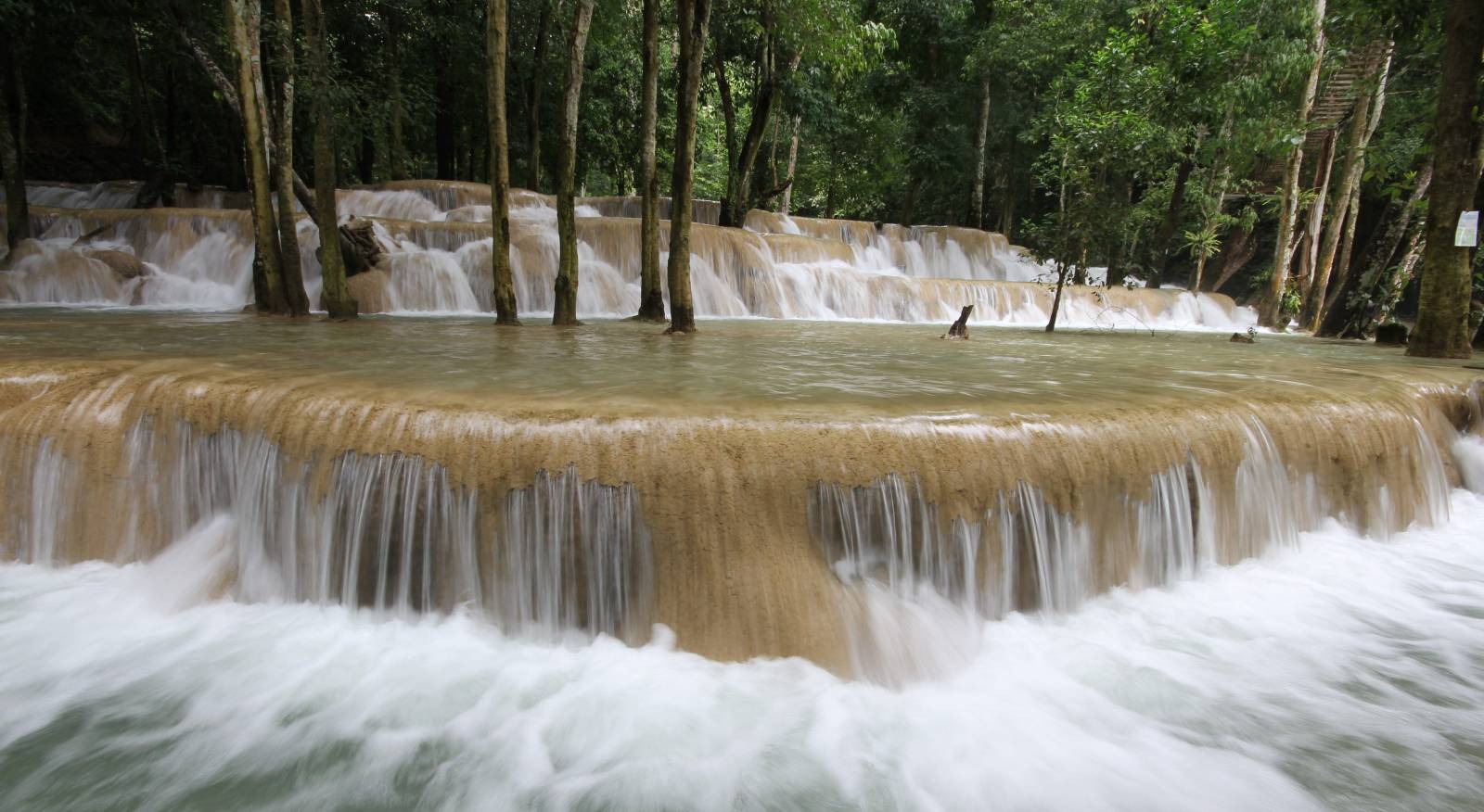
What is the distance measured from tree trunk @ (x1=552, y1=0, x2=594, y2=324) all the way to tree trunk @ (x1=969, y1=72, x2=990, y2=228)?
16.0 metres

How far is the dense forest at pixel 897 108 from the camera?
8641 mm

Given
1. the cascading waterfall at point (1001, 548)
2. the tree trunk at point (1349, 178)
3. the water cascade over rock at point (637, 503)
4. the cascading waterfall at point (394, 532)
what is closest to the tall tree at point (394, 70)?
the water cascade over rock at point (637, 503)

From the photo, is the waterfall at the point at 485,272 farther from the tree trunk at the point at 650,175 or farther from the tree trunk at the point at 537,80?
the tree trunk at the point at 650,175

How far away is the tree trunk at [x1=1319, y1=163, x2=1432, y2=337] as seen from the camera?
10.6 metres

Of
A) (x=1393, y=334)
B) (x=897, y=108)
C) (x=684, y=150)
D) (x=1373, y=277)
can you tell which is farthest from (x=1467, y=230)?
(x=897, y=108)

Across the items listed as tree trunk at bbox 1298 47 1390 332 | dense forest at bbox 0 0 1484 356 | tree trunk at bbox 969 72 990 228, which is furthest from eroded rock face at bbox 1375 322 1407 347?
tree trunk at bbox 969 72 990 228

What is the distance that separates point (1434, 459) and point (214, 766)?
723 centimetres

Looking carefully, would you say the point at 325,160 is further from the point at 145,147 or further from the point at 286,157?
the point at 145,147

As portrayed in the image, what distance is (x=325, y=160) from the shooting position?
361 inches

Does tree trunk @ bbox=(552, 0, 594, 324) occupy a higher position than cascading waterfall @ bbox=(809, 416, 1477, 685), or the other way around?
tree trunk @ bbox=(552, 0, 594, 324)

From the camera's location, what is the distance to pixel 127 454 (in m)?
3.73

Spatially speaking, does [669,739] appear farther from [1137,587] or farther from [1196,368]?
[1196,368]

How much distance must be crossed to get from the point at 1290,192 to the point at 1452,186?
8.36 m

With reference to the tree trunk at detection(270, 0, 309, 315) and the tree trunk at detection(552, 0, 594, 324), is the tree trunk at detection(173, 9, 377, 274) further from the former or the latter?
the tree trunk at detection(552, 0, 594, 324)
